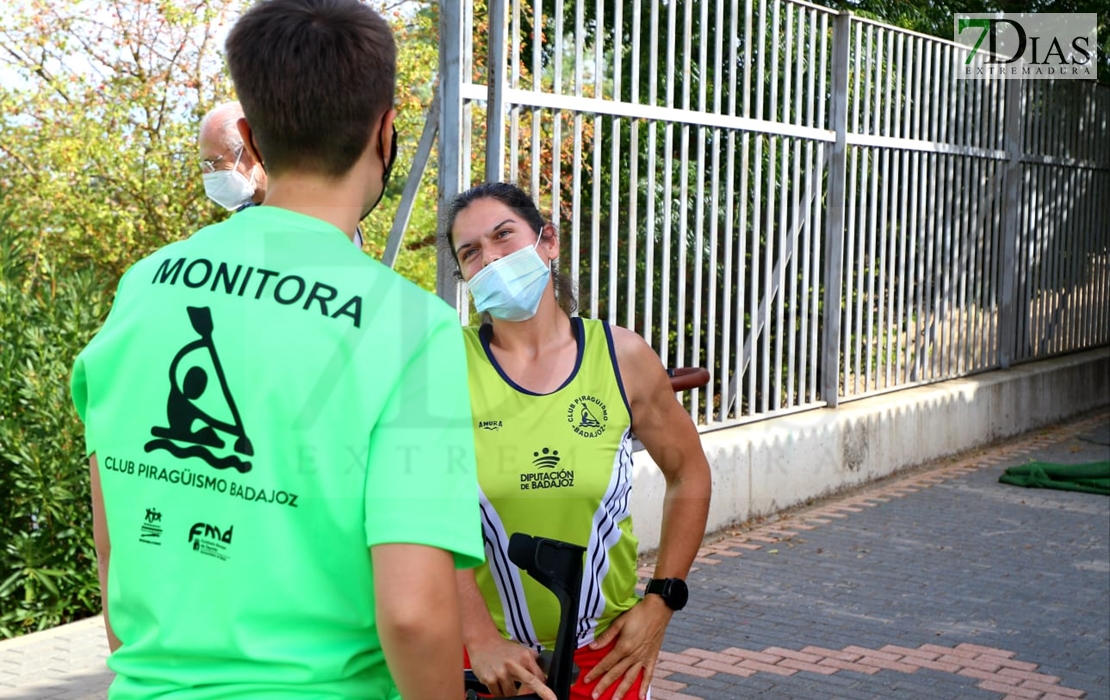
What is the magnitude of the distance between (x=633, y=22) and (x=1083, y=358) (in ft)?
30.4

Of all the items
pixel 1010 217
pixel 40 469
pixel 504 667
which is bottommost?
pixel 40 469

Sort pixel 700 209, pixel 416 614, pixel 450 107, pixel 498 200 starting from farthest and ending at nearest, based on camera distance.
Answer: pixel 700 209 → pixel 450 107 → pixel 498 200 → pixel 416 614

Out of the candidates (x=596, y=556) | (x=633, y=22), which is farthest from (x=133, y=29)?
(x=596, y=556)

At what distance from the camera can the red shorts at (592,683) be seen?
2.91 metres

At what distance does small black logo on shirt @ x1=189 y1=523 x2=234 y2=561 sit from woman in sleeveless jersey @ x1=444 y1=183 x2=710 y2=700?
1.22 m

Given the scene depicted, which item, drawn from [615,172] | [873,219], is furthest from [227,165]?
[873,219]

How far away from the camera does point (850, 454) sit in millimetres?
9891

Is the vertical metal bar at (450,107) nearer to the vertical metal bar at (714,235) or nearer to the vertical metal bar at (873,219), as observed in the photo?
the vertical metal bar at (714,235)

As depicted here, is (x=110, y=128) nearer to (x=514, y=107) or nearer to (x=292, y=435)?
(x=514, y=107)

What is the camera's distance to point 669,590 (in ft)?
9.84

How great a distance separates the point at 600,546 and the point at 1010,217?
11102 millimetres

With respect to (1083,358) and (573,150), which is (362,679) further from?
(1083,358)

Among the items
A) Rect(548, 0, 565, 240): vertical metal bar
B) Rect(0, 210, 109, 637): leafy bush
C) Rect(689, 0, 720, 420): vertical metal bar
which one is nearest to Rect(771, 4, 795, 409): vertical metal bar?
Rect(689, 0, 720, 420): vertical metal bar

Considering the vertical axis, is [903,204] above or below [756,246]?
above
